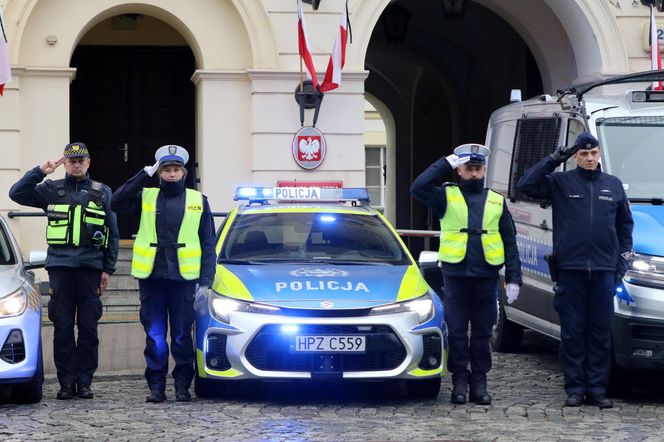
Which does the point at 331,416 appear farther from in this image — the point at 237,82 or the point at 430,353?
the point at 237,82

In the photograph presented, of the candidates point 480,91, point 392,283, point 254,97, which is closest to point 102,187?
point 392,283

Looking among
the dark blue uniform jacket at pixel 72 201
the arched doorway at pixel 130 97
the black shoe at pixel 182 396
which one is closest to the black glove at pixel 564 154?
the black shoe at pixel 182 396

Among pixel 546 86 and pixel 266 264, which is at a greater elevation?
pixel 546 86

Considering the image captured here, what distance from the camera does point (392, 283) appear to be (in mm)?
9500

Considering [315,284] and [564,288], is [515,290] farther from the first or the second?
[315,284]

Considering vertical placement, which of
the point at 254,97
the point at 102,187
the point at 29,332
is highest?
the point at 254,97

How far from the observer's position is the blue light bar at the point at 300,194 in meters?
10.9

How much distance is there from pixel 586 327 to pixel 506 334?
3.24 m

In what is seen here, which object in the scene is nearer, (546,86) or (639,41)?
(639,41)

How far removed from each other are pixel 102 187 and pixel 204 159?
717cm

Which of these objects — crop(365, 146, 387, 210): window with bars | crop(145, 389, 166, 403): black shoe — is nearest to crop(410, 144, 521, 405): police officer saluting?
crop(145, 389, 166, 403): black shoe

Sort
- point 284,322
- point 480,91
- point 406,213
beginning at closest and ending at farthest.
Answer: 1. point 284,322
2. point 480,91
3. point 406,213

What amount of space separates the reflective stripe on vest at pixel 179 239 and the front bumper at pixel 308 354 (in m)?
0.48

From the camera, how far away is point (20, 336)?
9180 millimetres
